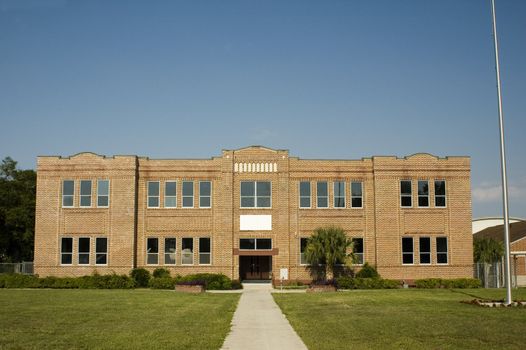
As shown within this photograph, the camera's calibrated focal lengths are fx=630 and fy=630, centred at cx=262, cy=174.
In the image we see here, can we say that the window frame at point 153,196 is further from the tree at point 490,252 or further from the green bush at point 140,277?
the tree at point 490,252

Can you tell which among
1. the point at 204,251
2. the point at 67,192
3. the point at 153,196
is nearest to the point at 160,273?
the point at 204,251

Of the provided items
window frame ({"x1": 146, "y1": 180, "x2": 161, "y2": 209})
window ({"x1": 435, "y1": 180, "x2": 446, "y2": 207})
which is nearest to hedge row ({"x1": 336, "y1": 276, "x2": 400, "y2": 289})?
window ({"x1": 435, "y1": 180, "x2": 446, "y2": 207})

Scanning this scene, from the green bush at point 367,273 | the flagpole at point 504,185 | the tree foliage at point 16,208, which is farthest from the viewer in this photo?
the tree foliage at point 16,208

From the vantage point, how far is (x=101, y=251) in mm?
47094

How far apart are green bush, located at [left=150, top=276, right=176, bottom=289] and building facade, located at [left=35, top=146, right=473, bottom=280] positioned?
3.19m

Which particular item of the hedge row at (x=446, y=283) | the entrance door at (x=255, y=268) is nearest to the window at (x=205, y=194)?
the entrance door at (x=255, y=268)

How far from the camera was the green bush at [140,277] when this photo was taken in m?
45.1

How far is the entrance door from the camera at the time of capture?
171ft

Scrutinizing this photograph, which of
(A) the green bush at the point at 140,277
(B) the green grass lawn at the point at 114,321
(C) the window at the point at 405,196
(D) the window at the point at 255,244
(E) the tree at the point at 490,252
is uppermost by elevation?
(C) the window at the point at 405,196

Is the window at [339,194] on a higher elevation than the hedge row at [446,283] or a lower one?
higher

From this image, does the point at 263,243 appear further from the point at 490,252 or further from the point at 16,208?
the point at 16,208

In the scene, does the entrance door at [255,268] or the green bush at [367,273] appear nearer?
the green bush at [367,273]

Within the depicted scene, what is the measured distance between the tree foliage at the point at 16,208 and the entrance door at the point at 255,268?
84.7ft

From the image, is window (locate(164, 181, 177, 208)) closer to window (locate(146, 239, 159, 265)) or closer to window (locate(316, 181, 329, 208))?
window (locate(146, 239, 159, 265))
